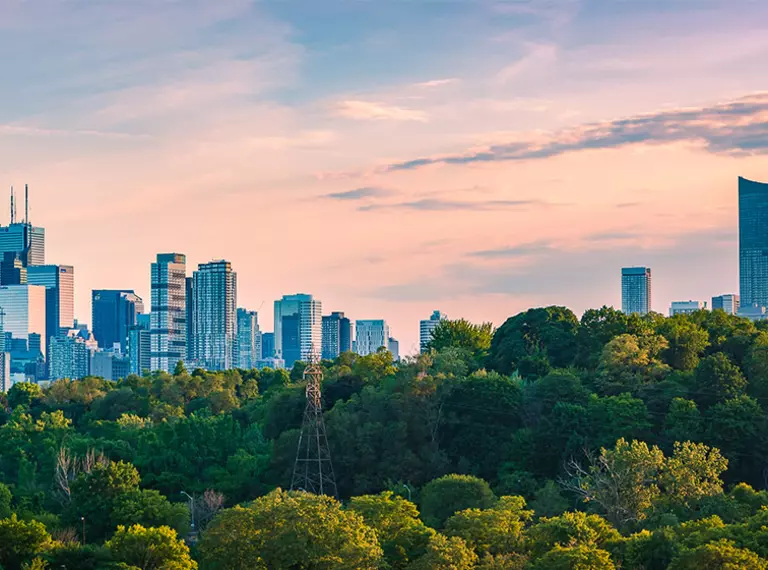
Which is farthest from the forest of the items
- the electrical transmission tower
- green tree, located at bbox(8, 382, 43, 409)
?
green tree, located at bbox(8, 382, 43, 409)

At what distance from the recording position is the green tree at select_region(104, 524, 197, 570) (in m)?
51.8

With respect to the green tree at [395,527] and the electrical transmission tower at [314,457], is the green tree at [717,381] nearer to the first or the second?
the electrical transmission tower at [314,457]

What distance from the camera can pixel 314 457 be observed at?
75875 millimetres

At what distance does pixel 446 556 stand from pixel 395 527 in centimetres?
604

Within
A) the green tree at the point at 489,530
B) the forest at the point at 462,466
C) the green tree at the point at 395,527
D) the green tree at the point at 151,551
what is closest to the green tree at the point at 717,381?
the forest at the point at 462,466

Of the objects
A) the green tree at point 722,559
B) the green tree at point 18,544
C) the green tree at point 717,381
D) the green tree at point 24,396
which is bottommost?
the green tree at point 18,544

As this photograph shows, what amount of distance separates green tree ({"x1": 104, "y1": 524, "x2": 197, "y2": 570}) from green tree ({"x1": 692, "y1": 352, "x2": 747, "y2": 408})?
33360 mm

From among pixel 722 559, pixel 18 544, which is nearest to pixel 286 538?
pixel 18 544

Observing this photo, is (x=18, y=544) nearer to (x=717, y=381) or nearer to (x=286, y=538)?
(x=286, y=538)

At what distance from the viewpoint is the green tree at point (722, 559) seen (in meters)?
44.7

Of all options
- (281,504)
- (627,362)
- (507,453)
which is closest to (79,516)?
(281,504)

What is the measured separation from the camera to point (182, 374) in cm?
13225

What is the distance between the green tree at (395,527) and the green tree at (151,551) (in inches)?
322

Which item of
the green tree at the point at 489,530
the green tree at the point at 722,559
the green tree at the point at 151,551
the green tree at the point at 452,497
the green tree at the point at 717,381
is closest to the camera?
the green tree at the point at 722,559
